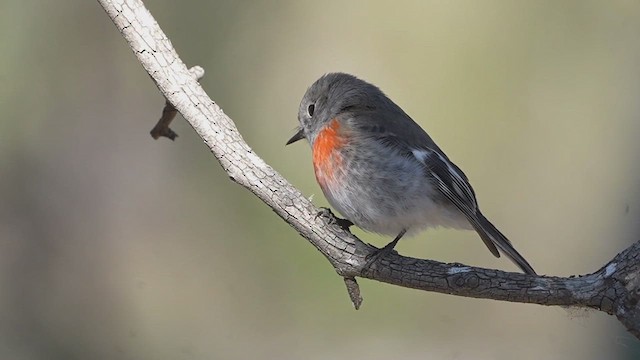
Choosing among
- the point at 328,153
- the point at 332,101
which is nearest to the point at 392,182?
the point at 328,153

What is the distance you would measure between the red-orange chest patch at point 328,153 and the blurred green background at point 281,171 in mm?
2205

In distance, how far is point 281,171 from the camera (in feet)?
18.3

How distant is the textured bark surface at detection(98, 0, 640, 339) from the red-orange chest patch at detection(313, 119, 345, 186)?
0.29 metres

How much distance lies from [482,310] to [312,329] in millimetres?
1050


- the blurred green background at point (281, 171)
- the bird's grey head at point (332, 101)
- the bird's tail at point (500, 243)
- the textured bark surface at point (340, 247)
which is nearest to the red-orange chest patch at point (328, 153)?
the bird's grey head at point (332, 101)

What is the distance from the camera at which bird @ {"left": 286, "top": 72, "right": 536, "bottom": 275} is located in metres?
3.13

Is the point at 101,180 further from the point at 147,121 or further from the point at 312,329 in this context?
the point at 312,329

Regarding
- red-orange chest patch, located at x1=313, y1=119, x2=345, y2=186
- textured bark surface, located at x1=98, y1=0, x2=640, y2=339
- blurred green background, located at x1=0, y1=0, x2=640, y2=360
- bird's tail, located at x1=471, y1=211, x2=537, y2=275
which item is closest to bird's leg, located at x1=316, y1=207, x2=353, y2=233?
textured bark surface, located at x1=98, y1=0, x2=640, y2=339

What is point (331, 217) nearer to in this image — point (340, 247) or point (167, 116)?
point (340, 247)

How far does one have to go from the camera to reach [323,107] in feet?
11.7

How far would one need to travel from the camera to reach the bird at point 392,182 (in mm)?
3127

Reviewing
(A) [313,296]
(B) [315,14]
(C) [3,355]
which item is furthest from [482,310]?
(C) [3,355]

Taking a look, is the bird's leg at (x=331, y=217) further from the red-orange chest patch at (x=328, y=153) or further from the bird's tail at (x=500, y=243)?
the bird's tail at (x=500, y=243)

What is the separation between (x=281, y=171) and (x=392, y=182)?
2459 mm
